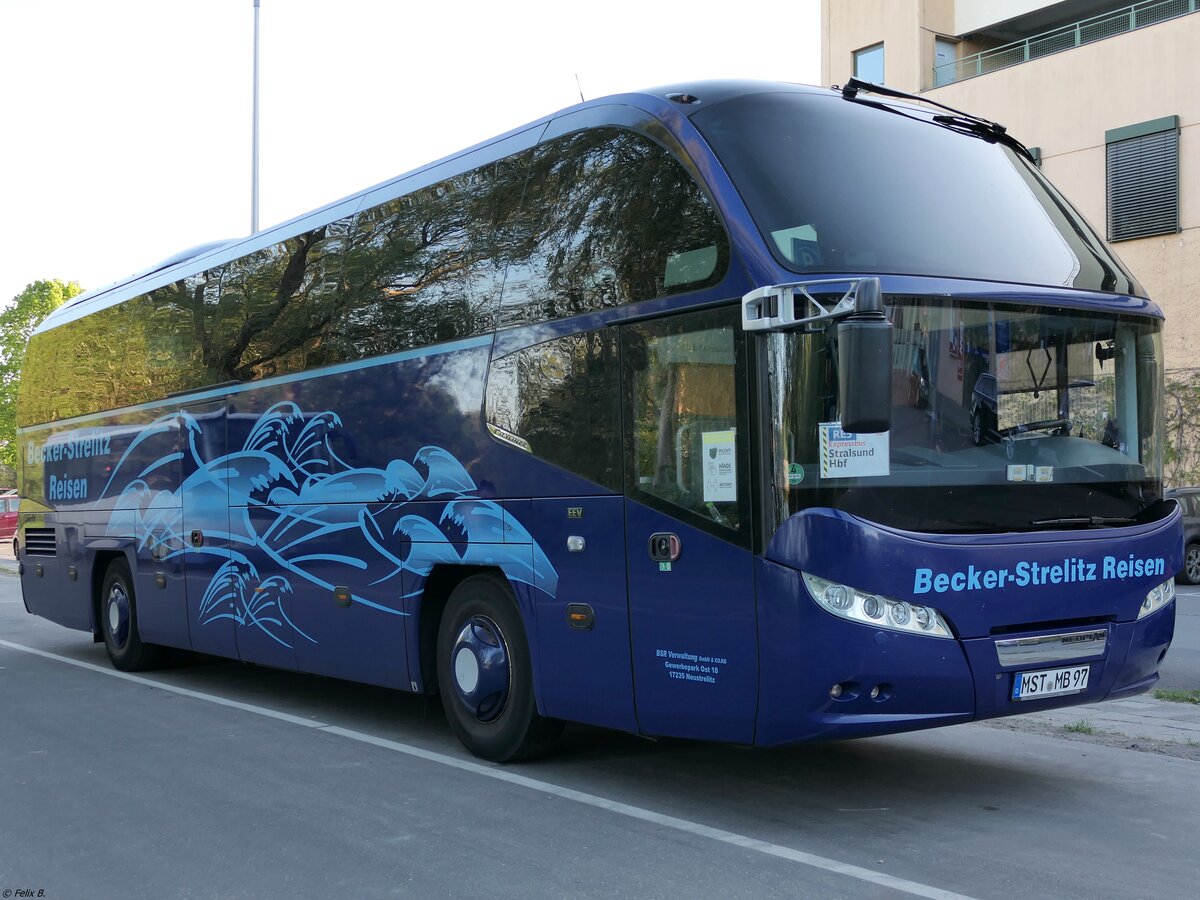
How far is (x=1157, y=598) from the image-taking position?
6.91 meters

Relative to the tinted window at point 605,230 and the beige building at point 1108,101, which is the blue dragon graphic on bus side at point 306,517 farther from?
the beige building at point 1108,101

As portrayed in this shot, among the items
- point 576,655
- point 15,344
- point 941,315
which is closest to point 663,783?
point 576,655

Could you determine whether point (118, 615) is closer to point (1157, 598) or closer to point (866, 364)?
point (866, 364)

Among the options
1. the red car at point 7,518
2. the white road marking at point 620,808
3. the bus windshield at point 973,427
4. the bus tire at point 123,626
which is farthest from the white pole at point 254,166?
the red car at point 7,518

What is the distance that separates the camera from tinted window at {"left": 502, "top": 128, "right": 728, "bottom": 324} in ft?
21.8

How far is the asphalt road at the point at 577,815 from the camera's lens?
217 inches

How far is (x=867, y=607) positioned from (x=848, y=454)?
0.71 meters

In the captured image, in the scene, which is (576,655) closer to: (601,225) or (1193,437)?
(601,225)

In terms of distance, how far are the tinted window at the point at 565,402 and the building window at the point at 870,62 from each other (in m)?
27.4

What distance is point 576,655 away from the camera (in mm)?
7168

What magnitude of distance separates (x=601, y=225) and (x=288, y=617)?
15.1ft

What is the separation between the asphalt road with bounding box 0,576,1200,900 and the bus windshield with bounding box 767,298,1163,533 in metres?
1.50

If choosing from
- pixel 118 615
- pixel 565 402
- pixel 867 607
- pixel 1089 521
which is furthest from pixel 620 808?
pixel 118 615

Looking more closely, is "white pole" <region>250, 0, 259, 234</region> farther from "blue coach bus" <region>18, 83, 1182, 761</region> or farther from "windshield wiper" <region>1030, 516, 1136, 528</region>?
"windshield wiper" <region>1030, 516, 1136, 528</region>
